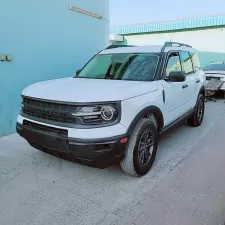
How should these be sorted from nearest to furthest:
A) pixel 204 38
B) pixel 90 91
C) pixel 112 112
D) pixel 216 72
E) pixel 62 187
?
pixel 112 112
pixel 90 91
pixel 62 187
pixel 216 72
pixel 204 38

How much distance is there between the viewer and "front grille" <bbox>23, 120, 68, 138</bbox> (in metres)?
2.67

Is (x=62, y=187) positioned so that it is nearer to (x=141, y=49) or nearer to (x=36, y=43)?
(x=141, y=49)

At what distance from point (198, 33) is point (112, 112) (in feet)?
44.1

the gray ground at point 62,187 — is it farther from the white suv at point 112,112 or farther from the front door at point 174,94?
the front door at point 174,94

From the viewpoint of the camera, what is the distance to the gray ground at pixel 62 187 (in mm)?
2436

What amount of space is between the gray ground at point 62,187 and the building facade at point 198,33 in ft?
37.8

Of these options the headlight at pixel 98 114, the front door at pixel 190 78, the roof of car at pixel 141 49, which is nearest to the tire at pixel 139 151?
the headlight at pixel 98 114

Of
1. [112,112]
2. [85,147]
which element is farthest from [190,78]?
[85,147]

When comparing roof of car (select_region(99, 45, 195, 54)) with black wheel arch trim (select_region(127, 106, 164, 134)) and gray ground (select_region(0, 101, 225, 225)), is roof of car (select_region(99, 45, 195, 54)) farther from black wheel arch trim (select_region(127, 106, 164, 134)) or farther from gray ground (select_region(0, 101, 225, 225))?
gray ground (select_region(0, 101, 225, 225))

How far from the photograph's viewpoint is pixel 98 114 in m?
2.60

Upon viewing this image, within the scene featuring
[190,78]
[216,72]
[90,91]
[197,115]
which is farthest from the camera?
[216,72]

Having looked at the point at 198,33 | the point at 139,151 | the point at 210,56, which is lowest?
the point at 139,151

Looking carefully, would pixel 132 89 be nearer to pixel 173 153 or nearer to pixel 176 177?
pixel 176 177

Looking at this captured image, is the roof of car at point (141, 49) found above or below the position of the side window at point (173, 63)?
above
